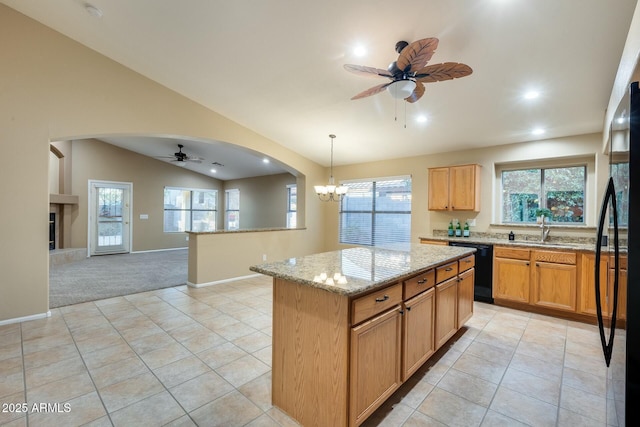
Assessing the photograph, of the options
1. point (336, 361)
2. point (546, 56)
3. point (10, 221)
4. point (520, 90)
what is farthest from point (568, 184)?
point (10, 221)

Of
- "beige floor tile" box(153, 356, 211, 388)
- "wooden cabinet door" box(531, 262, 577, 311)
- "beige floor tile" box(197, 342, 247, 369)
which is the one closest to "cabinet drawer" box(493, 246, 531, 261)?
"wooden cabinet door" box(531, 262, 577, 311)

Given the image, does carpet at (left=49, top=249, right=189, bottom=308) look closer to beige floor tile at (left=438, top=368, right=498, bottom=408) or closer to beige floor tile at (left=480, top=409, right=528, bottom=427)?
beige floor tile at (left=438, top=368, right=498, bottom=408)

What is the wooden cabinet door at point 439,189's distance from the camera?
475 cm

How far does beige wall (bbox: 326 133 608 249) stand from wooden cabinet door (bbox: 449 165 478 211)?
262 mm

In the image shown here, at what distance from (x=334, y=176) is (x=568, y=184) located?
4.28 metres

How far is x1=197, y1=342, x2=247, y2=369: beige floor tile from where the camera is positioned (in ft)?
7.95

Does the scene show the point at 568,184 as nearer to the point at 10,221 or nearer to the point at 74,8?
the point at 74,8

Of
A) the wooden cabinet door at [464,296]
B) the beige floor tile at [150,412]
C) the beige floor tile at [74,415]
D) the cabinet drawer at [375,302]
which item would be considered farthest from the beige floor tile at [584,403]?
the beige floor tile at [74,415]

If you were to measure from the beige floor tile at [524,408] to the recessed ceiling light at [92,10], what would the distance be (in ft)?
16.3

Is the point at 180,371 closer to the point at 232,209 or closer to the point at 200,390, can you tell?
the point at 200,390

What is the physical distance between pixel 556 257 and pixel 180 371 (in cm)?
433

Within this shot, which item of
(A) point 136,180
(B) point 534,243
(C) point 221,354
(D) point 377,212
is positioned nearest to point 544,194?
(B) point 534,243

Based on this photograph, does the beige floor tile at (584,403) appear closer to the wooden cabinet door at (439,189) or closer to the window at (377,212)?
the wooden cabinet door at (439,189)

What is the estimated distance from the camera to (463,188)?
15.0 ft
